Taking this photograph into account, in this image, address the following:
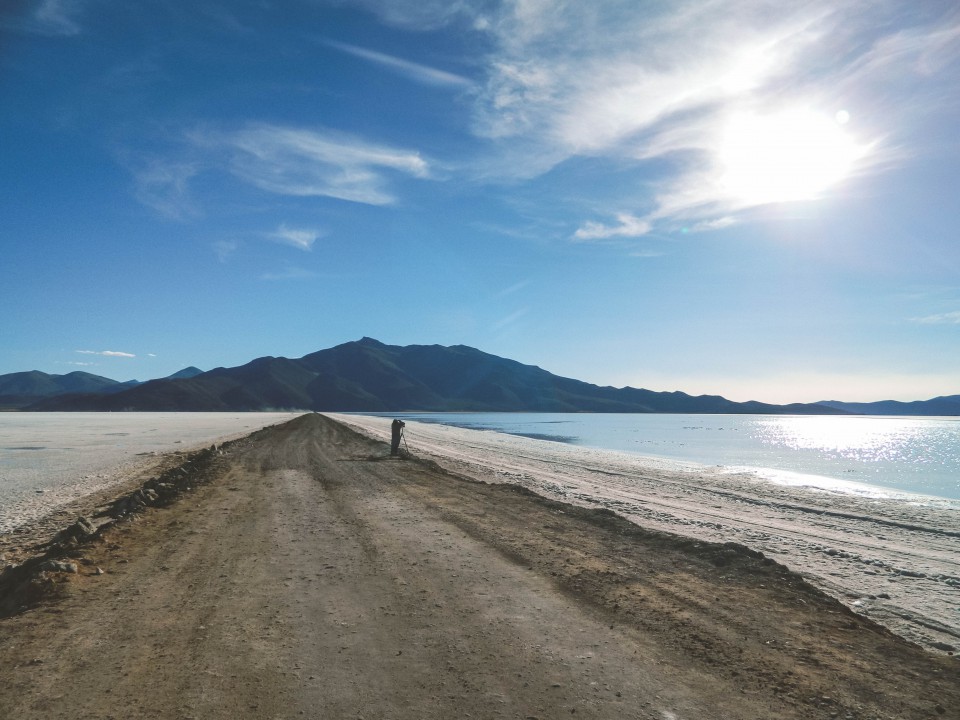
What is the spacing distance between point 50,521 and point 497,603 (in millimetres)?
11501

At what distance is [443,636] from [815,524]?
12543 mm

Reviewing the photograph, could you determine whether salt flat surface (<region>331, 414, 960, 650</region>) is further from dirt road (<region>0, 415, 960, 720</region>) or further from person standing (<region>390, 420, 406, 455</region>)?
person standing (<region>390, 420, 406, 455</region>)

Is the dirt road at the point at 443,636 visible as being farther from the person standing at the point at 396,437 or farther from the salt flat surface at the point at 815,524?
the person standing at the point at 396,437

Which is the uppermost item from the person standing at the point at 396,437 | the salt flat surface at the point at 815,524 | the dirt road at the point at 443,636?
the person standing at the point at 396,437

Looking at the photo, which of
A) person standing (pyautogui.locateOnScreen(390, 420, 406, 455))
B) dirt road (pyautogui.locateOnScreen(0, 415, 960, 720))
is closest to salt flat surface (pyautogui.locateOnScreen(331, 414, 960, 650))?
dirt road (pyautogui.locateOnScreen(0, 415, 960, 720))

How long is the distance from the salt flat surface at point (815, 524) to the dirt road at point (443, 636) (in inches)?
44.8

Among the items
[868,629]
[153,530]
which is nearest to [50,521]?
[153,530]

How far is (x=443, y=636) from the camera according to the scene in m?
5.81

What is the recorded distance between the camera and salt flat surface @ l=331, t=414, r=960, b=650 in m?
7.75

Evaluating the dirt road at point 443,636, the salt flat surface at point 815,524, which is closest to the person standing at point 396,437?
the salt flat surface at point 815,524

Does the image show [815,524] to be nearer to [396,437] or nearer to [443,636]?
[443,636]

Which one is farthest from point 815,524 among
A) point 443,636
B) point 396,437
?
point 396,437

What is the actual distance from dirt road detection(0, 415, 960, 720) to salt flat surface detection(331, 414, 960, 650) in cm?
114

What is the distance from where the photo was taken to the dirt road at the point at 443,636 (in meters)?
4.53
